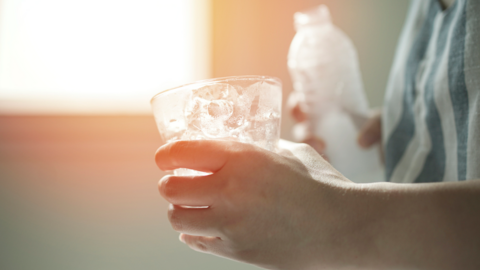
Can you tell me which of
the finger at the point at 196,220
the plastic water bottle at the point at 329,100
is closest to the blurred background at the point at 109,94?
the plastic water bottle at the point at 329,100

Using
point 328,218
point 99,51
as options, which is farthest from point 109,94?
point 328,218

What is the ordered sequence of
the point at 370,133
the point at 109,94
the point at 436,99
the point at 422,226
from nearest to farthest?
1. the point at 422,226
2. the point at 436,99
3. the point at 370,133
4. the point at 109,94

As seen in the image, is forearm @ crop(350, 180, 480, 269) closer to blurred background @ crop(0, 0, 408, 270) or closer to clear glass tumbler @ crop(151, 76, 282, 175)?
clear glass tumbler @ crop(151, 76, 282, 175)

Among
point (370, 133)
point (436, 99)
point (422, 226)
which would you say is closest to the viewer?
point (422, 226)

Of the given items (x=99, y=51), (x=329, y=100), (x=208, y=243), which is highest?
(x=99, y=51)

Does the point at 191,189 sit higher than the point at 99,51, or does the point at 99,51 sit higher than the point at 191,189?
the point at 99,51

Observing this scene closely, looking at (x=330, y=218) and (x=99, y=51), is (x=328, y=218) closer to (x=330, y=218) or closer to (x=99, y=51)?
(x=330, y=218)

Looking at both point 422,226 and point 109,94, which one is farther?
Result: point 109,94

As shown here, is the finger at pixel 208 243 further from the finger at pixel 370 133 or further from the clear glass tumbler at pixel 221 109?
the finger at pixel 370 133
